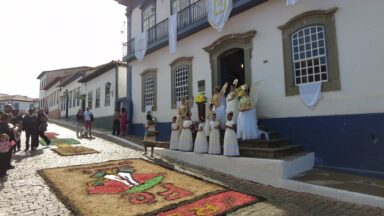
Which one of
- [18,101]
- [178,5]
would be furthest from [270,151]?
[18,101]

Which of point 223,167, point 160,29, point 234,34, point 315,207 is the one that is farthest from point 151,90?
point 315,207

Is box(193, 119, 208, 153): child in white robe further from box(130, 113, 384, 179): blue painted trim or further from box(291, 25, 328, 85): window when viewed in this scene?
box(291, 25, 328, 85): window

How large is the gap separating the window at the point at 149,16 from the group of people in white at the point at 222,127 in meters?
7.33

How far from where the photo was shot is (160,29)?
Result: 14.2 m

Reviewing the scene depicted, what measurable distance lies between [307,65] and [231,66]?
365 cm

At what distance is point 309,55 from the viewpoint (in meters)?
8.34

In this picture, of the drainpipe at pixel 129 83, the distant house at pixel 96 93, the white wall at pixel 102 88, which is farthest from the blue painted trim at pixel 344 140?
the white wall at pixel 102 88

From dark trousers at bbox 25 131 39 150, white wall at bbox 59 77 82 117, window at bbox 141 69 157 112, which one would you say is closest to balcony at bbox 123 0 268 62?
window at bbox 141 69 157 112

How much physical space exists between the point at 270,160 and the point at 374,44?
3781 mm

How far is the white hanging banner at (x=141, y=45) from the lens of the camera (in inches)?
573

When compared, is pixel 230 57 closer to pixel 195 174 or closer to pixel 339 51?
pixel 339 51

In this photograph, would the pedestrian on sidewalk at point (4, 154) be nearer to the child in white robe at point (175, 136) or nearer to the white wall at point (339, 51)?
the child in white robe at point (175, 136)

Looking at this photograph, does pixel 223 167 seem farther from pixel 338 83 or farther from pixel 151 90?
pixel 151 90

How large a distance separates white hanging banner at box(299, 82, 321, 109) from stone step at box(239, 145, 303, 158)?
1.26 metres
